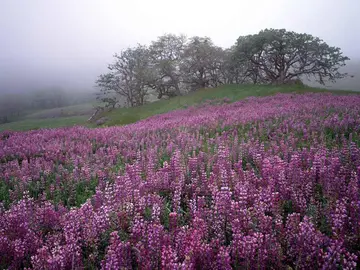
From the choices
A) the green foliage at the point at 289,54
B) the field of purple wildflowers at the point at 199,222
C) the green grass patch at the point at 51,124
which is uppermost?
the green foliage at the point at 289,54

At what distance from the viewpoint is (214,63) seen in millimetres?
49656

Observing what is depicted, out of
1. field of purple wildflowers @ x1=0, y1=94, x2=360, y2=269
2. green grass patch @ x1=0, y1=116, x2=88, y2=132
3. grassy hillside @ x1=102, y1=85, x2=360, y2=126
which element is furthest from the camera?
green grass patch @ x1=0, y1=116, x2=88, y2=132

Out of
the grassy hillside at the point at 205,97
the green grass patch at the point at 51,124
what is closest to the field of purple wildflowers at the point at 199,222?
the grassy hillside at the point at 205,97

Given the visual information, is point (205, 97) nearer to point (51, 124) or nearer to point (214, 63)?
point (214, 63)

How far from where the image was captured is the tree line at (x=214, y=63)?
37.4 meters

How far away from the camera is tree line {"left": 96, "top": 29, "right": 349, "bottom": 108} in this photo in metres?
37.4

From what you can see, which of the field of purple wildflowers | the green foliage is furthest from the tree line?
the field of purple wildflowers

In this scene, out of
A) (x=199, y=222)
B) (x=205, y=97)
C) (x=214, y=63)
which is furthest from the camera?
(x=214, y=63)

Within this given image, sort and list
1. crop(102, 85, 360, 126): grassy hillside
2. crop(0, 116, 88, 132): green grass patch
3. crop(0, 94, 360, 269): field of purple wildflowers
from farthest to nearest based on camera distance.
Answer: crop(0, 116, 88, 132): green grass patch < crop(102, 85, 360, 126): grassy hillside < crop(0, 94, 360, 269): field of purple wildflowers

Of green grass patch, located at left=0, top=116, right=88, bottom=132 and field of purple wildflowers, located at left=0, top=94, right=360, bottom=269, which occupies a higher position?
field of purple wildflowers, located at left=0, top=94, right=360, bottom=269

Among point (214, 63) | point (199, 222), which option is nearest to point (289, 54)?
point (214, 63)

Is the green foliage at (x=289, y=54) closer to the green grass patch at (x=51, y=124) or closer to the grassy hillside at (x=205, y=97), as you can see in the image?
the grassy hillside at (x=205, y=97)

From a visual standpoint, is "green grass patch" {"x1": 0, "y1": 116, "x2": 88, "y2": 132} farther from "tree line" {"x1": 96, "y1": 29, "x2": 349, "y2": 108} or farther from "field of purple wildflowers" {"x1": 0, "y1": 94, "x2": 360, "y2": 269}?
"field of purple wildflowers" {"x1": 0, "y1": 94, "x2": 360, "y2": 269}

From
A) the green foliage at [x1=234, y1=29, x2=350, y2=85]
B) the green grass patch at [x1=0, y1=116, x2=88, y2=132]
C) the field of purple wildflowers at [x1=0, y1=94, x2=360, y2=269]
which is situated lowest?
the green grass patch at [x1=0, y1=116, x2=88, y2=132]
